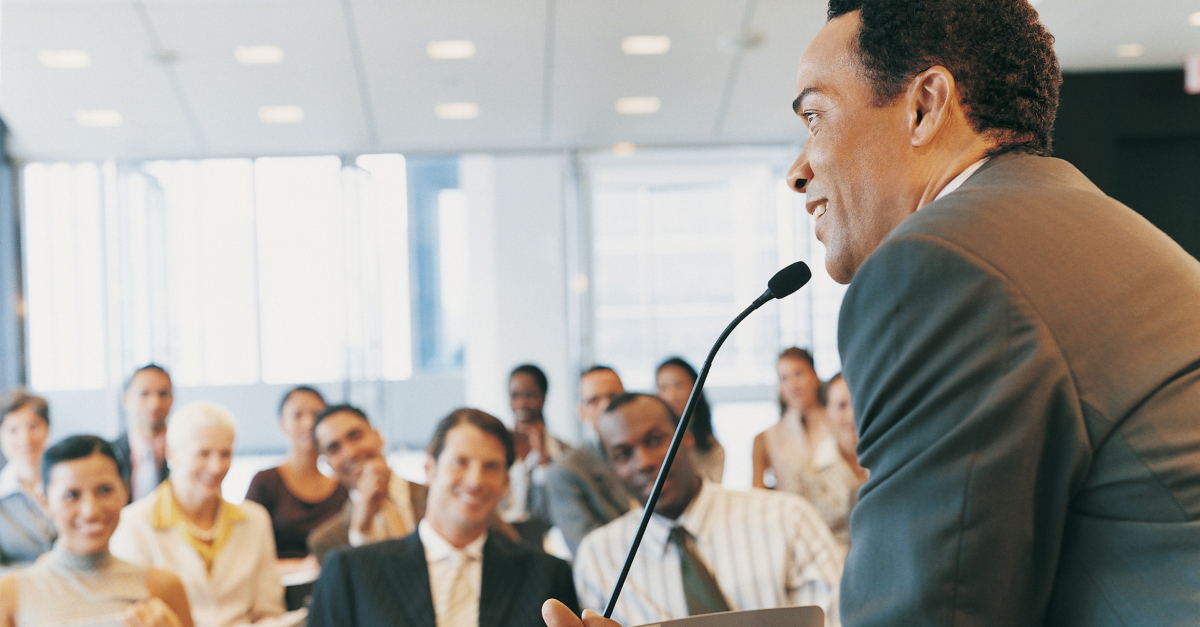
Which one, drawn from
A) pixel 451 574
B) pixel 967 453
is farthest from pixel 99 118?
pixel 967 453

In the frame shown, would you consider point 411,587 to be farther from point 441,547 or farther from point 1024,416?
point 1024,416

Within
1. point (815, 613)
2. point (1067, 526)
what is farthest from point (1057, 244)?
point (815, 613)

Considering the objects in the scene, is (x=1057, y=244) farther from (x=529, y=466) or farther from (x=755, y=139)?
(x=755, y=139)

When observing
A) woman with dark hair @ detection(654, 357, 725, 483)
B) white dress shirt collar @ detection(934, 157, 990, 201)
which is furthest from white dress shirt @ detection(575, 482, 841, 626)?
white dress shirt collar @ detection(934, 157, 990, 201)

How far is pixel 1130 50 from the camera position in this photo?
348 centimetres

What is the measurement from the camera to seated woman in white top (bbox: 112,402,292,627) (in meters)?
2.99

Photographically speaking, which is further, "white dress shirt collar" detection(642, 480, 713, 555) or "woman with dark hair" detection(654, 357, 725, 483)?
"woman with dark hair" detection(654, 357, 725, 483)

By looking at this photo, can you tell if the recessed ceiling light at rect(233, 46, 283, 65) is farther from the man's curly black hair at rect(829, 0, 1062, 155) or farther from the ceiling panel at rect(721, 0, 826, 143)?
the man's curly black hair at rect(829, 0, 1062, 155)

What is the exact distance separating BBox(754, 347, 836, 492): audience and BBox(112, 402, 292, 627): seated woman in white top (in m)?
2.22

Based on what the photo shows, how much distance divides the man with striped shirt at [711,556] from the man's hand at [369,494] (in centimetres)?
120

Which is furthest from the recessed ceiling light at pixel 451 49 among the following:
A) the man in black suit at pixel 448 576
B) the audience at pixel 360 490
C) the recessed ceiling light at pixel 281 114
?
the man in black suit at pixel 448 576

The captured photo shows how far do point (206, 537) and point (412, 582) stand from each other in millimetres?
1181

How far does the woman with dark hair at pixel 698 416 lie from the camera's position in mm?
4191

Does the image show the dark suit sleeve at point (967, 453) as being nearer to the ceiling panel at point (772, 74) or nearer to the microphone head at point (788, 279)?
the microphone head at point (788, 279)
